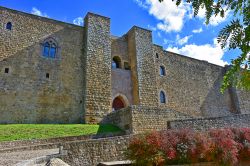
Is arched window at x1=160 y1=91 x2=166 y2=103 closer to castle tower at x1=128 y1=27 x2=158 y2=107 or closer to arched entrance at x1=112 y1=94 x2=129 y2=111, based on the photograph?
castle tower at x1=128 y1=27 x2=158 y2=107

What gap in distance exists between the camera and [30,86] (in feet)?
52.1

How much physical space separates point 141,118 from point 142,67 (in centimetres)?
764

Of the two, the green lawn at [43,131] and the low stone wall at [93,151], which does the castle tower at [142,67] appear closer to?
the green lawn at [43,131]

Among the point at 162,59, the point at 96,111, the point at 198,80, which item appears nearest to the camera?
the point at 96,111

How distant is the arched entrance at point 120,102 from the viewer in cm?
1980

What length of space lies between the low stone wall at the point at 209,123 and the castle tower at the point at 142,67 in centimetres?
611

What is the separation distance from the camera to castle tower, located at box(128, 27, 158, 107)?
787 inches

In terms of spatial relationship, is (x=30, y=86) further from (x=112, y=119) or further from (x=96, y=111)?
(x=112, y=119)

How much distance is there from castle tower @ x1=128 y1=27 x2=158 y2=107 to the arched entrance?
847mm

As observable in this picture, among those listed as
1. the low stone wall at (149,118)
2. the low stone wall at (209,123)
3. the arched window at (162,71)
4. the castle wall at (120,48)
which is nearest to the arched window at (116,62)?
the castle wall at (120,48)

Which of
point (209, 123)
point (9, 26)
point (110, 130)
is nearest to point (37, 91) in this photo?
point (9, 26)

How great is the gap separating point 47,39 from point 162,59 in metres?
11.7

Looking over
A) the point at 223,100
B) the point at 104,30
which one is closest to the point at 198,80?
the point at 223,100

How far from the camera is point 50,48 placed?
1748 cm
